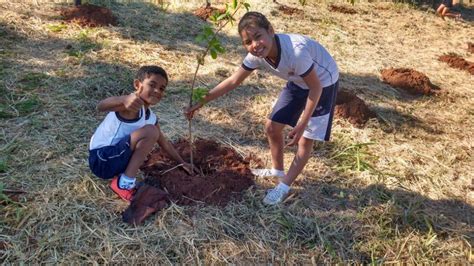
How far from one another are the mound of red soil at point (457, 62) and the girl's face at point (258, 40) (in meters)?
4.57

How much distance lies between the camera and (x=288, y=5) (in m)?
8.05

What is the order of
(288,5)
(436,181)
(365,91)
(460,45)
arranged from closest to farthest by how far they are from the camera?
1. (436,181)
2. (365,91)
3. (460,45)
4. (288,5)

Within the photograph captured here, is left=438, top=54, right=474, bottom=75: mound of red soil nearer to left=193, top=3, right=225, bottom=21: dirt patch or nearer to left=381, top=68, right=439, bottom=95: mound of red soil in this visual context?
left=381, top=68, right=439, bottom=95: mound of red soil

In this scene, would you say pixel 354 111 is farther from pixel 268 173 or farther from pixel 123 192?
pixel 123 192

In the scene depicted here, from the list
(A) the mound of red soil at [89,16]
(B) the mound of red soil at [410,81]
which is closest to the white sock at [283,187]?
(B) the mound of red soil at [410,81]

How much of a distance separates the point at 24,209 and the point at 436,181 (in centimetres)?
302

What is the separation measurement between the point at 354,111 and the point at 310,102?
1.80 meters

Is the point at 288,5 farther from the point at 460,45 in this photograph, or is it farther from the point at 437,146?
the point at 437,146

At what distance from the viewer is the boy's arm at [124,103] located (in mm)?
2557

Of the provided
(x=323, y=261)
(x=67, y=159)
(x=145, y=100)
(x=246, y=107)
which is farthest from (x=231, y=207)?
(x=246, y=107)

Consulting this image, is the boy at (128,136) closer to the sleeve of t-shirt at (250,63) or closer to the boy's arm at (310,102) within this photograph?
the sleeve of t-shirt at (250,63)

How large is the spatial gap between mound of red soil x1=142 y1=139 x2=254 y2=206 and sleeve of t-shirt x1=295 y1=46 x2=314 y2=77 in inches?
36.3

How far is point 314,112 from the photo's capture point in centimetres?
291

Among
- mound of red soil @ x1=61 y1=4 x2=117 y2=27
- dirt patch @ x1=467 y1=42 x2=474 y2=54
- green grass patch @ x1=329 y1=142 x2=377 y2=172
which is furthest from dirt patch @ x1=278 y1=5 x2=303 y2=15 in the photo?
green grass patch @ x1=329 y1=142 x2=377 y2=172
